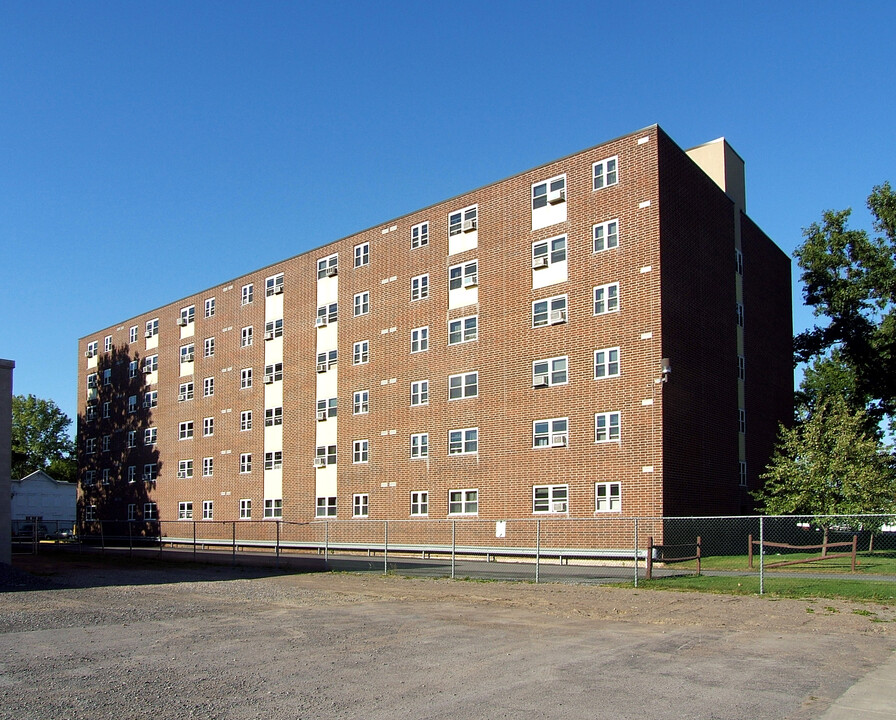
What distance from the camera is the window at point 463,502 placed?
37.4m

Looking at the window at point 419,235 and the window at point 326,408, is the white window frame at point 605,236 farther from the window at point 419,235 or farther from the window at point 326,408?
the window at point 326,408

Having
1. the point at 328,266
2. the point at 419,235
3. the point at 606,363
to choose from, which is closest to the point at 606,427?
the point at 606,363

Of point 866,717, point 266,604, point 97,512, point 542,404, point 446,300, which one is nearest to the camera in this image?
point 866,717

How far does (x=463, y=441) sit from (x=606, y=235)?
36.0 feet

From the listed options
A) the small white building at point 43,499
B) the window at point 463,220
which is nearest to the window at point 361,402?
the window at point 463,220

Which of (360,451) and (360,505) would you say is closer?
(360,505)

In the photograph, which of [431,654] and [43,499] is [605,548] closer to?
[431,654]

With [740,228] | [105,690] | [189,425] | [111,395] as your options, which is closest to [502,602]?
[105,690]

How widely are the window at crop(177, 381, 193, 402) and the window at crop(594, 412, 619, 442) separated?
30.7m

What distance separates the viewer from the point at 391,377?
1650 inches

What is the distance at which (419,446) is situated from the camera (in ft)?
131

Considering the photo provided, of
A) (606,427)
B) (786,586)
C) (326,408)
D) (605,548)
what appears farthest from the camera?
(326,408)

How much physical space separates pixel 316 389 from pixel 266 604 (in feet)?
89.2

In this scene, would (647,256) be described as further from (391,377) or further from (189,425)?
(189,425)
